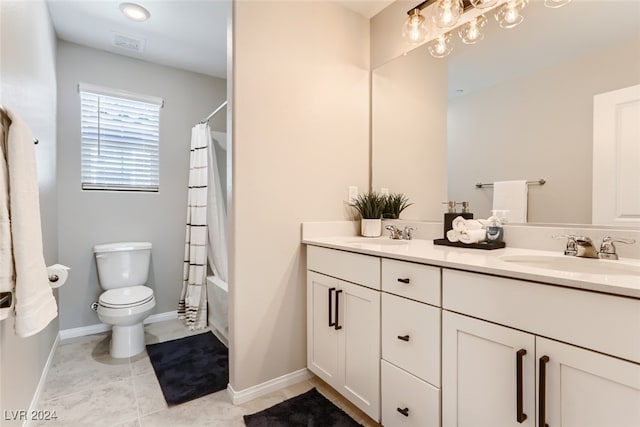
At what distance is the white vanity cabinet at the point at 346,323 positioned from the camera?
136 cm

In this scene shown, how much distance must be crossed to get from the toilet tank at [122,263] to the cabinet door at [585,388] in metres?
2.70

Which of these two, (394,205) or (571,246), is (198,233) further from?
(571,246)

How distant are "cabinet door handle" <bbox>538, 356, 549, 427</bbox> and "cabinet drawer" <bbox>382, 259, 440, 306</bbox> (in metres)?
0.33

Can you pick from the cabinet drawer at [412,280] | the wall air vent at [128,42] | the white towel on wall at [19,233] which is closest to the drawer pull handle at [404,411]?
the cabinet drawer at [412,280]

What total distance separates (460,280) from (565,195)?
0.72 meters

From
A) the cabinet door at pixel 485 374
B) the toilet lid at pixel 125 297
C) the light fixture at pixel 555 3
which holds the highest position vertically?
the light fixture at pixel 555 3

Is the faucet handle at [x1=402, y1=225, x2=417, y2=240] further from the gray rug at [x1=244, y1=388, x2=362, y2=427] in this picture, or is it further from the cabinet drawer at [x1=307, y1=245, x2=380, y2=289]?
the gray rug at [x1=244, y1=388, x2=362, y2=427]

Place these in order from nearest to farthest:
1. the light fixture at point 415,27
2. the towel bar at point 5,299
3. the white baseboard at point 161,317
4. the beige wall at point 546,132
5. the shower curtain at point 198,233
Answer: the towel bar at point 5,299 → the beige wall at point 546,132 → the light fixture at point 415,27 → the shower curtain at point 198,233 → the white baseboard at point 161,317

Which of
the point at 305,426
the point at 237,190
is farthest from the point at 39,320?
the point at 305,426

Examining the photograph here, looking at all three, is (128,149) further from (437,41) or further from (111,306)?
(437,41)

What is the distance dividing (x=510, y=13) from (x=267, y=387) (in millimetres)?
2310

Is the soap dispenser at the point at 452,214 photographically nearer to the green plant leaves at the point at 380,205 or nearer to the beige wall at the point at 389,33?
the green plant leaves at the point at 380,205

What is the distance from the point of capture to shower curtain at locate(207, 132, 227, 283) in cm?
265

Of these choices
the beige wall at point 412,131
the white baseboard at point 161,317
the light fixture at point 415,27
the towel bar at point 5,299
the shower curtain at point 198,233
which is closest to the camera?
the towel bar at point 5,299
